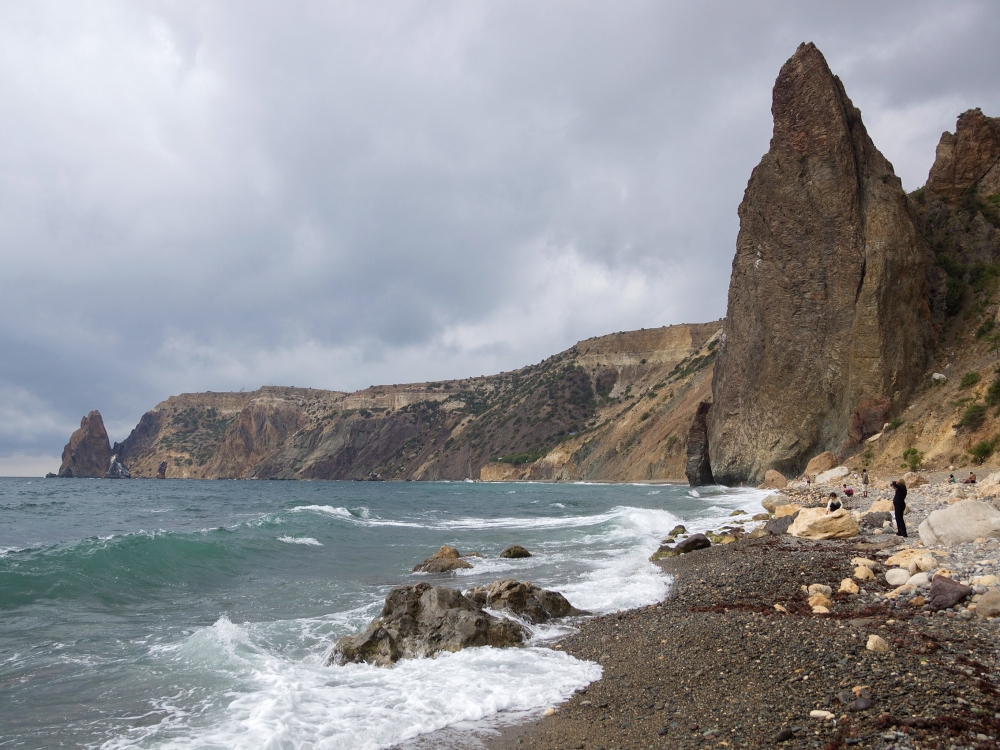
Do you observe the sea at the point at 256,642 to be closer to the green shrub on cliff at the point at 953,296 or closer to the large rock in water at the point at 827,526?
the large rock in water at the point at 827,526

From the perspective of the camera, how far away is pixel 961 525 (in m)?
10.3

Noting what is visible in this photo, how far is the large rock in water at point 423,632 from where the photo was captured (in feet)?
26.8

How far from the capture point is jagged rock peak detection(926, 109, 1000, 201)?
3869 cm

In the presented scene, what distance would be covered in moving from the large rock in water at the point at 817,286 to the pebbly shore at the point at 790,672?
2729 centimetres

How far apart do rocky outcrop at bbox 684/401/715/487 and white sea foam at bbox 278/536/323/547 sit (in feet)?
120

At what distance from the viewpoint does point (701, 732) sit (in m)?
5.02

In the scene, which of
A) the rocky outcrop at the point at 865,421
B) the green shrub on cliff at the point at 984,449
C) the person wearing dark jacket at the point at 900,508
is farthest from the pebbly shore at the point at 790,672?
the rocky outcrop at the point at 865,421

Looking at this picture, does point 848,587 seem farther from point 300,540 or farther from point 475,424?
point 475,424

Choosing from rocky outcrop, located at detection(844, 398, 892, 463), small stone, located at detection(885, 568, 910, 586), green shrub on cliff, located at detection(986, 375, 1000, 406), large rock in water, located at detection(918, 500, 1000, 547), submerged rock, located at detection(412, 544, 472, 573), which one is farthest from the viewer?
rocky outcrop, located at detection(844, 398, 892, 463)

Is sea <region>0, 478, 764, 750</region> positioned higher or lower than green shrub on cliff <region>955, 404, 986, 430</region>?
lower

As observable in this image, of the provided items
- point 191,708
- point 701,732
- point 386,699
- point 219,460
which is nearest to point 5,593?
point 191,708

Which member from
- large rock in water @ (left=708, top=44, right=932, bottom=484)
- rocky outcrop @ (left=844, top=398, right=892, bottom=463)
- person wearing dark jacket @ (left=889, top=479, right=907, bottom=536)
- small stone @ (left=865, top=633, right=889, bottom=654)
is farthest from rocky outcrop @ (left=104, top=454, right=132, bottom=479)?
small stone @ (left=865, top=633, right=889, bottom=654)

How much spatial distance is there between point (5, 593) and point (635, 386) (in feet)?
351

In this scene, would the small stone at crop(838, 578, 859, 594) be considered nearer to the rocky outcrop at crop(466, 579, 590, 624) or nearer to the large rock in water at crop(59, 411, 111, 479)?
the rocky outcrop at crop(466, 579, 590, 624)
